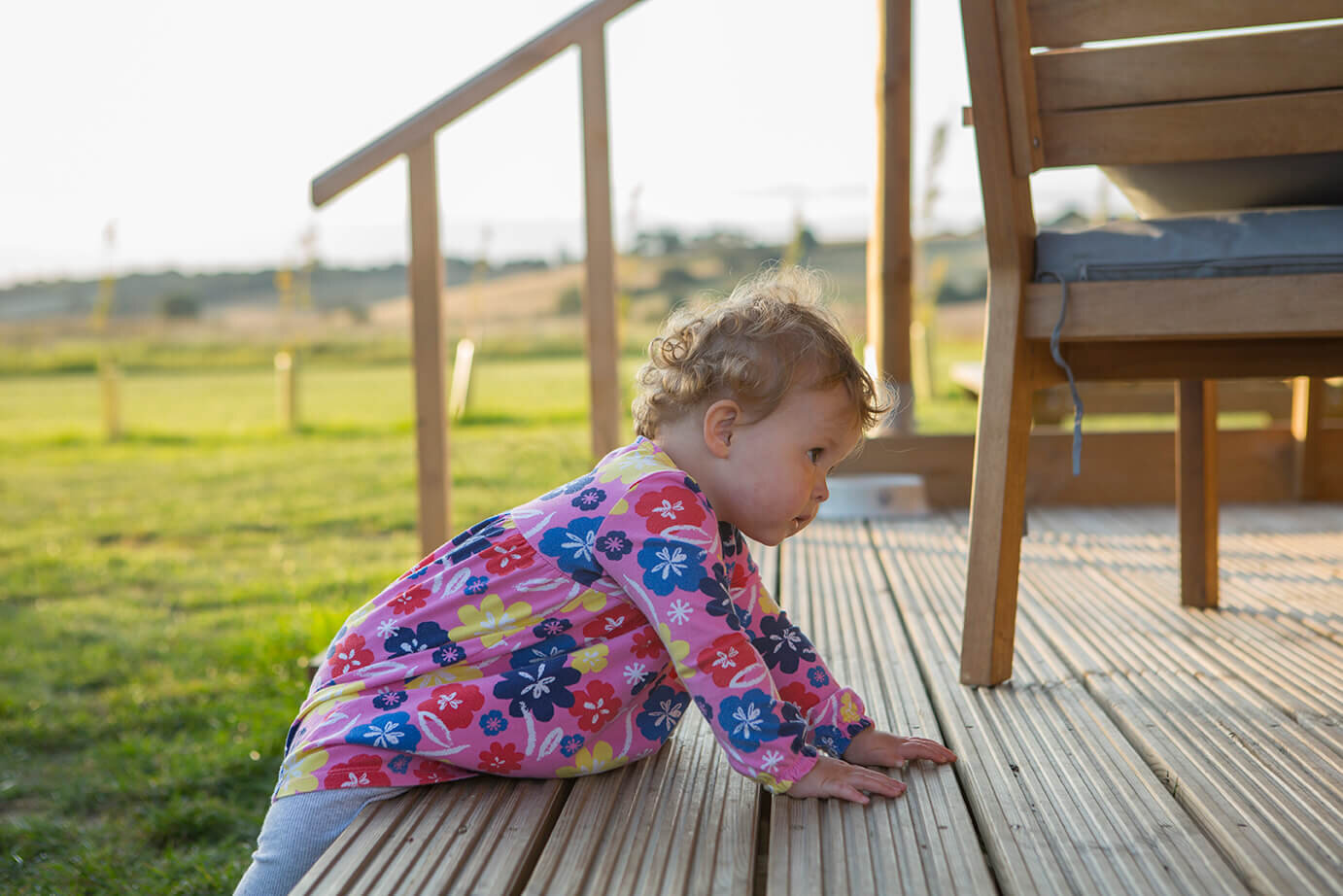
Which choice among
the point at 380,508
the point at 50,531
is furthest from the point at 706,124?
the point at 50,531

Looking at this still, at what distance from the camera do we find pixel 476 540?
116cm

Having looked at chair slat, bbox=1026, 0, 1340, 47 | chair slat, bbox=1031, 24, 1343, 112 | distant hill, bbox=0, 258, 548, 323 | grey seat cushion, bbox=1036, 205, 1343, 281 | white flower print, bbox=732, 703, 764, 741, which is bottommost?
white flower print, bbox=732, 703, 764, 741

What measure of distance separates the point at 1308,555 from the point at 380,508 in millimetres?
3715

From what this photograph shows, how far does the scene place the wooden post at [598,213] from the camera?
2.15 m

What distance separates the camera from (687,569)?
3.42ft

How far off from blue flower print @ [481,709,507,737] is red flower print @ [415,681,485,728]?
0.01 m

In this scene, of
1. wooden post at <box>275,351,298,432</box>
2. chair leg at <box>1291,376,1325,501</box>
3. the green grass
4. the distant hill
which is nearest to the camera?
the green grass

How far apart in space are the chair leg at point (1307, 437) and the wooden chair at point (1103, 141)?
158cm

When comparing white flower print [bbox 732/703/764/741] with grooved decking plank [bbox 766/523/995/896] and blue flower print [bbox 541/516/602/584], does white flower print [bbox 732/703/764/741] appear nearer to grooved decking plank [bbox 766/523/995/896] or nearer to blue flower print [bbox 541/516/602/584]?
grooved decking plank [bbox 766/523/995/896]

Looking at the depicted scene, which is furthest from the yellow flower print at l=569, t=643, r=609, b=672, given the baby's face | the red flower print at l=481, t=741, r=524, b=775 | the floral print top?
the baby's face

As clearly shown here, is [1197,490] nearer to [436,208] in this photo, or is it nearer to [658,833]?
[658,833]

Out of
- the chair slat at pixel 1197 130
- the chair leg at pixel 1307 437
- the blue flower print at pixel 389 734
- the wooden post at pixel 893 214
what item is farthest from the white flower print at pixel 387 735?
the chair leg at pixel 1307 437

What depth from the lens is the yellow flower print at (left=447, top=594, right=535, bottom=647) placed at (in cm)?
110

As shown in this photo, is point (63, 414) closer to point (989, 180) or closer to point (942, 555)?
point (942, 555)
